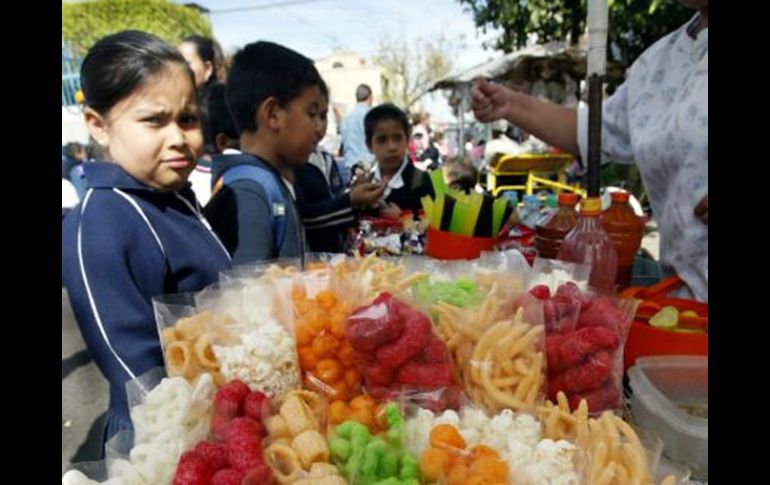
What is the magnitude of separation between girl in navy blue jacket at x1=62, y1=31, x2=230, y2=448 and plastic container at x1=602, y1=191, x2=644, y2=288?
44.2 inches

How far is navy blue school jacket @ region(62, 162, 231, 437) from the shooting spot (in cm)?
133

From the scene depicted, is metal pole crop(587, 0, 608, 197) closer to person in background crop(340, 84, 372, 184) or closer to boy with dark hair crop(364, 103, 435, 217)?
boy with dark hair crop(364, 103, 435, 217)

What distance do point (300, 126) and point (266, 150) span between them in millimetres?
150

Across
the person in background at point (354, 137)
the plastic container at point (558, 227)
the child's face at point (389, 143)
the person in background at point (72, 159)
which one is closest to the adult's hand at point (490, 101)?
the plastic container at point (558, 227)

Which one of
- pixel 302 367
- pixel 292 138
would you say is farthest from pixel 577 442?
pixel 292 138

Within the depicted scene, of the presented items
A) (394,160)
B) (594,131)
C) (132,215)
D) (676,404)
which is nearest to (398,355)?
(676,404)

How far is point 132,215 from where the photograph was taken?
145 cm

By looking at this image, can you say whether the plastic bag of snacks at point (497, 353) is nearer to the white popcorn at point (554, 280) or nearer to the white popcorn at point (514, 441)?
the white popcorn at point (514, 441)

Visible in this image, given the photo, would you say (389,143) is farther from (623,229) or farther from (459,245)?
(623,229)

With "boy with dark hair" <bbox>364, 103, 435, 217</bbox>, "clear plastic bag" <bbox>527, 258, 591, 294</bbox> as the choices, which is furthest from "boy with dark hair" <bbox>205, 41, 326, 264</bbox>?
"boy with dark hair" <bbox>364, 103, 435, 217</bbox>
